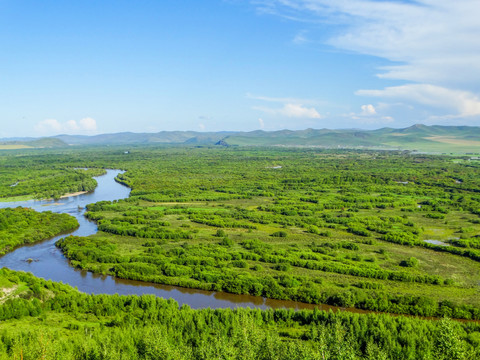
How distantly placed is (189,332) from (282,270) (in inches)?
875

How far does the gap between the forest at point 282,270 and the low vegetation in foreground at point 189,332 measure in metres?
0.15

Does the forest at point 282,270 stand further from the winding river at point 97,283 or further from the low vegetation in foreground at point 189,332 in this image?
the winding river at point 97,283

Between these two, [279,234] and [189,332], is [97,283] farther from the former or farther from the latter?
[279,234]

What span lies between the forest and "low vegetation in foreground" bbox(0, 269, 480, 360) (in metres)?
0.15

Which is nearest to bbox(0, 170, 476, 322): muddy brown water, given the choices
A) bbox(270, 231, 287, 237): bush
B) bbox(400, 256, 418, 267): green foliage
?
bbox(400, 256, 418, 267): green foliage

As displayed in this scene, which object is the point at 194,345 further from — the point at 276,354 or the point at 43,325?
the point at 43,325

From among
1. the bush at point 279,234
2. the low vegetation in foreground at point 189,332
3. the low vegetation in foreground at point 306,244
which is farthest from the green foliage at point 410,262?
the bush at point 279,234

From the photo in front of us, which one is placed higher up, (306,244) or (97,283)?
(306,244)

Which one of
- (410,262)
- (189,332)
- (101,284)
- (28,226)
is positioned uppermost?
(28,226)

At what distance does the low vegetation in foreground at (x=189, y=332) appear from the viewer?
27.2m

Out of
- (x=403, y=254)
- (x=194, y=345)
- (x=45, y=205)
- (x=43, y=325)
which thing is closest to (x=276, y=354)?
(x=194, y=345)

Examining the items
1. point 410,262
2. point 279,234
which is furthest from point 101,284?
point 410,262

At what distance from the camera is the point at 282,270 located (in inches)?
2101

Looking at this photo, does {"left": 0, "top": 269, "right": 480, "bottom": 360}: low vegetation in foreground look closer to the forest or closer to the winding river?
the forest
